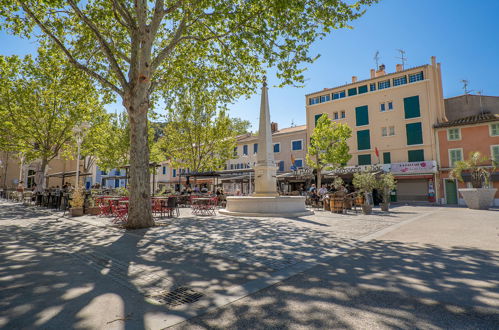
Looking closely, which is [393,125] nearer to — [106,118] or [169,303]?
[106,118]

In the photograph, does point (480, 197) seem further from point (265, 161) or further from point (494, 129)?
point (265, 161)

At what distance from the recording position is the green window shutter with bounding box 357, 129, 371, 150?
28766 millimetres

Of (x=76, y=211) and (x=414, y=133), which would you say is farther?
(x=414, y=133)

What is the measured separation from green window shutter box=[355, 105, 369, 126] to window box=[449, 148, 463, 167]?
8097 mm

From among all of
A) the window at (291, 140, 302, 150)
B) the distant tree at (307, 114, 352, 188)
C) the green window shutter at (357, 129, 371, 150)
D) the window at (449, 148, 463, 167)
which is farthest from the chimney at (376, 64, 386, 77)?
the window at (291, 140, 302, 150)

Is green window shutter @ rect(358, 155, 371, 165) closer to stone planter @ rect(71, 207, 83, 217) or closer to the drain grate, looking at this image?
stone planter @ rect(71, 207, 83, 217)

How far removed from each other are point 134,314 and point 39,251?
4229 mm

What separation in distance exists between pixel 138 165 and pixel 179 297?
6234mm

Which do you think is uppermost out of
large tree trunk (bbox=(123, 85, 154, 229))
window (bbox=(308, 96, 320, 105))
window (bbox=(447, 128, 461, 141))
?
window (bbox=(308, 96, 320, 105))

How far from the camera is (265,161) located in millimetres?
13438

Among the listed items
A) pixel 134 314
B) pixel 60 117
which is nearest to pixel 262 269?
pixel 134 314

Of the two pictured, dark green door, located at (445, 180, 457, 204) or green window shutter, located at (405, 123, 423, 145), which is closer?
dark green door, located at (445, 180, 457, 204)

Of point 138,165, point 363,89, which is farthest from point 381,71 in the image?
point 138,165

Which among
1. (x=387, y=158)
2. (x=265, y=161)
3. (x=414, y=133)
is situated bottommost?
(x=265, y=161)
